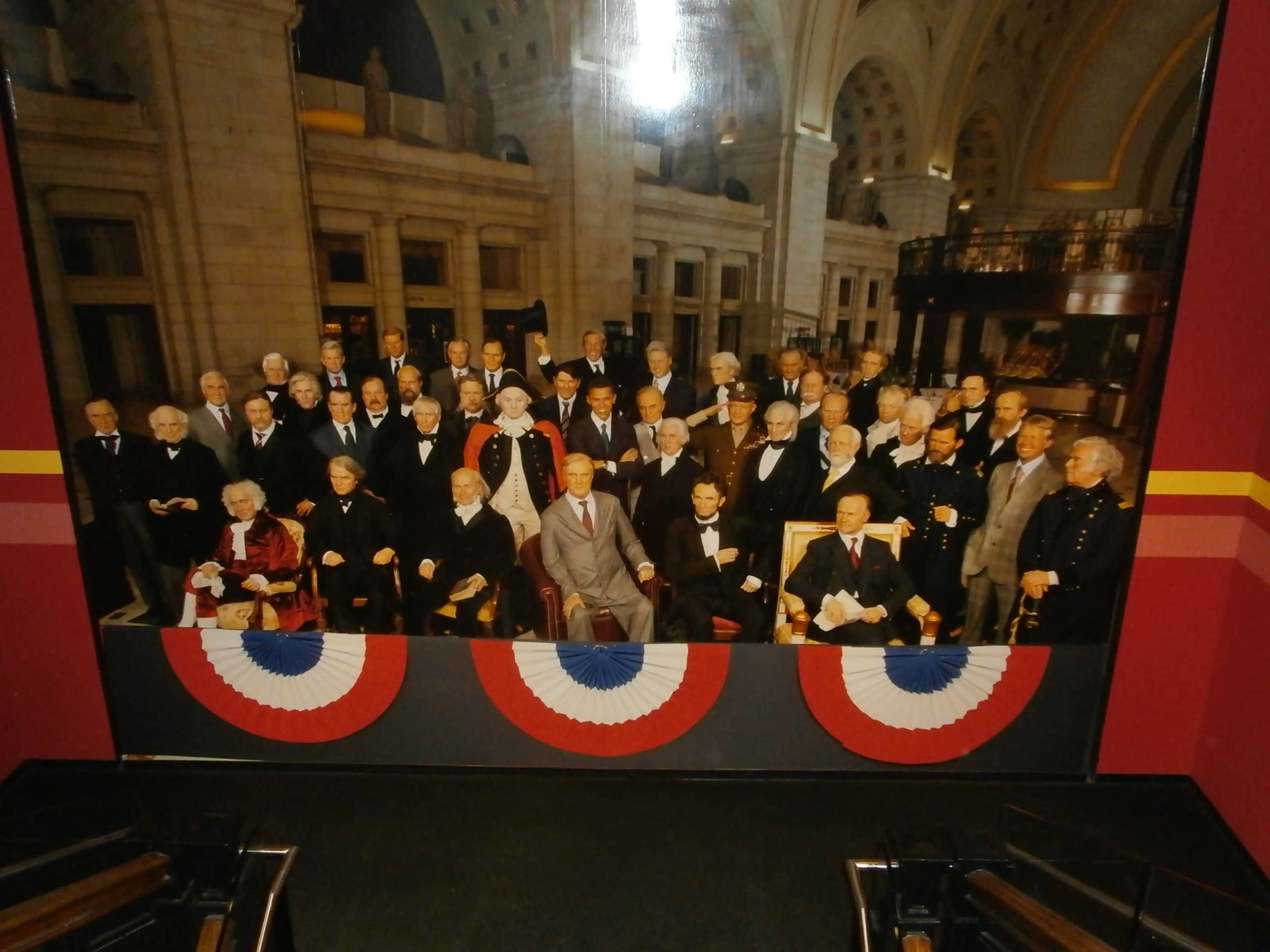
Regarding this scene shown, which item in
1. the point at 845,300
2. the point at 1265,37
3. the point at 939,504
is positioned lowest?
the point at 939,504

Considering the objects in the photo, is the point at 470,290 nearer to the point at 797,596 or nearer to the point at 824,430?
the point at 824,430

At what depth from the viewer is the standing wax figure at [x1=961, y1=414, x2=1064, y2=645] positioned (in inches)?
140

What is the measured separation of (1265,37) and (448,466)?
413 cm

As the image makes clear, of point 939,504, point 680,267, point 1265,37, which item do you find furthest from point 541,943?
point 1265,37

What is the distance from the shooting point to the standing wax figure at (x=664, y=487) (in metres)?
3.69

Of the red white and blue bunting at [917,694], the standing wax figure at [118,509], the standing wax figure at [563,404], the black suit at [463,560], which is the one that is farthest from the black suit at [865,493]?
the standing wax figure at [118,509]

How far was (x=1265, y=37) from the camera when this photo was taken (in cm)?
309

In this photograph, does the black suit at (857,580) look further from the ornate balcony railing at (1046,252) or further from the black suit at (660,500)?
the ornate balcony railing at (1046,252)

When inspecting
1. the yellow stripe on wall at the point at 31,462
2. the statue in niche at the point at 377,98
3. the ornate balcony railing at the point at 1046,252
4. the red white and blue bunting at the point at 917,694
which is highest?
the statue in niche at the point at 377,98

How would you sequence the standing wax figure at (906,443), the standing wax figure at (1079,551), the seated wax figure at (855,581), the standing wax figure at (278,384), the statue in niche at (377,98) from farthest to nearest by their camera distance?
the seated wax figure at (855,581) → the standing wax figure at (906,443) → the standing wax figure at (1079,551) → the standing wax figure at (278,384) → the statue in niche at (377,98)

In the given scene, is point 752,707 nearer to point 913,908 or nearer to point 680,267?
point 913,908

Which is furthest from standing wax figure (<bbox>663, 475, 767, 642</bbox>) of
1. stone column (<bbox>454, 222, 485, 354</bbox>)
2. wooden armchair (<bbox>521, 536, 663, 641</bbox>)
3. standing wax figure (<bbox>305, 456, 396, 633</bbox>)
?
standing wax figure (<bbox>305, 456, 396, 633</bbox>)

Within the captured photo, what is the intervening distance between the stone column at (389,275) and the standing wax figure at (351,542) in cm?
78

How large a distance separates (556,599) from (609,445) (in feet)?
2.81
